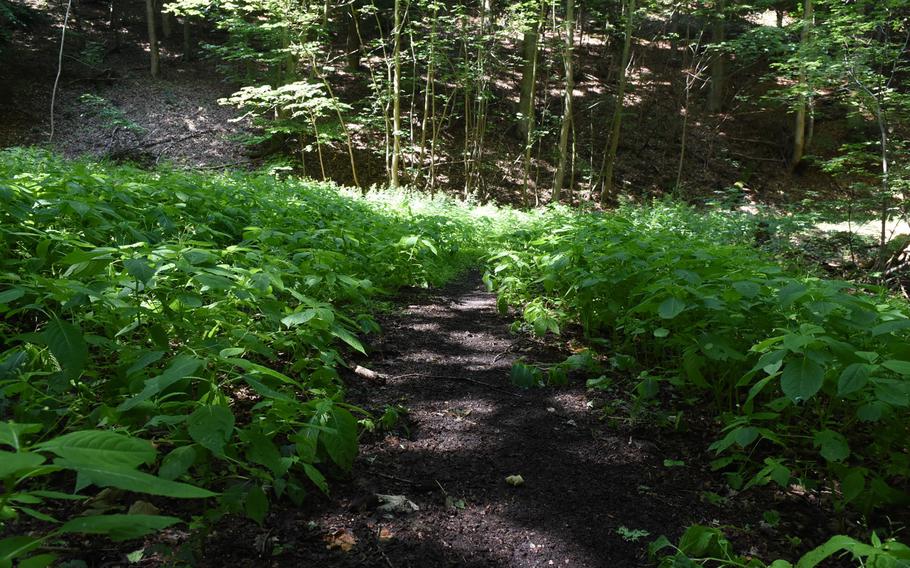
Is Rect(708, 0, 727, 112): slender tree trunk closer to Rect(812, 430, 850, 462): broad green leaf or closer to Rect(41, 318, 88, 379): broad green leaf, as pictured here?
Rect(812, 430, 850, 462): broad green leaf

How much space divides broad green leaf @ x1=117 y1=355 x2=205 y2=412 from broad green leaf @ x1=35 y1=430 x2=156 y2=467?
56 centimetres

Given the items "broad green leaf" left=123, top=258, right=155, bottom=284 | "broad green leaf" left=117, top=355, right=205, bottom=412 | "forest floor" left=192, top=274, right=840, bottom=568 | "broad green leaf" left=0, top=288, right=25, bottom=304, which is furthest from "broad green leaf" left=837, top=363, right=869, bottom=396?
"broad green leaf" left=0, top=288, right=25, bottom=304

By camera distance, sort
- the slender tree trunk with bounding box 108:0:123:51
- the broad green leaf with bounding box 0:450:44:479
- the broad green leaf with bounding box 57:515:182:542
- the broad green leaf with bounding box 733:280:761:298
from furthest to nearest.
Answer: the slender tree trunk with bounding box 108:0:123:51, the broad green leaf with bounding box 733:280:761:298, the broad green leaf with bounding box 57:515:182:542, the broad green leaf with bounding box 0:450:44:479

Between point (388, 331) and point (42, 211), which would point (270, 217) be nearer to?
point (388, 331)

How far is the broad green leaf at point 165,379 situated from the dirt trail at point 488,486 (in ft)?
1.82

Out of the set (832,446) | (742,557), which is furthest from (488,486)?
(832,446)

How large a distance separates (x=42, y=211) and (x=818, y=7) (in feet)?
79.9

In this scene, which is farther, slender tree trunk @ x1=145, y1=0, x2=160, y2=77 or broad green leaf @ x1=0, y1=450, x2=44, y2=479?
slender tree trunk @ x1=145, y1=0, x2=160, y2=77

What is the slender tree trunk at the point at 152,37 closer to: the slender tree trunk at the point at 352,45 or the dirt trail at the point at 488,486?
the slender tree trunk at the point at 352,45

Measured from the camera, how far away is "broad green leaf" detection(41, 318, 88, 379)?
1583mm

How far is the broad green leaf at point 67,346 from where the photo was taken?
62.3 inches

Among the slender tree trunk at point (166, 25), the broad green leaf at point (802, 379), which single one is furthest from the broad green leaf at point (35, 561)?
the slender tree trunk at point (166, 25)

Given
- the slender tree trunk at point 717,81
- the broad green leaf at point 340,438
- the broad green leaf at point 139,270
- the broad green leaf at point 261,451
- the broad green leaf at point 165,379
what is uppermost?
the slender tree trunk at point 717,81

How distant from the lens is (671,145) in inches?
912
